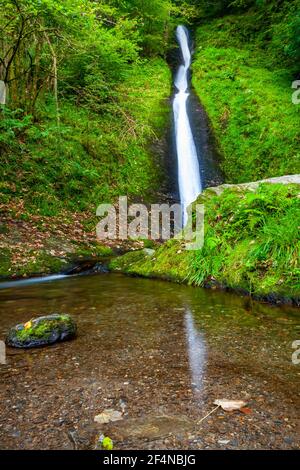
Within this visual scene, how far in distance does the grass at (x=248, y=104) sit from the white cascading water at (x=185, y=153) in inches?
37.3

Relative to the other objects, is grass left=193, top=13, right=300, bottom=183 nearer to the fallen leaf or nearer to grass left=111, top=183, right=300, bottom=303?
grass left=111, top=183, right=300, bottom=303

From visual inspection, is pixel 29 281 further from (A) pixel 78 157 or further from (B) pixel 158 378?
(A) pixel 78 157

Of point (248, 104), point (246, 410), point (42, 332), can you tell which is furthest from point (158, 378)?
point (248, 104)

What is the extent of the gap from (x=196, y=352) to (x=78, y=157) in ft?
31.4

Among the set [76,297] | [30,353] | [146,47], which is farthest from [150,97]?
[30,353]

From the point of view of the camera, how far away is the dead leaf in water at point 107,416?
92.6 inches

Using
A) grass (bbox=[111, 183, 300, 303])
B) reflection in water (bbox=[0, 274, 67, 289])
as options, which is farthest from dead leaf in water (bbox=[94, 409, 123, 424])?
reflection in water (bbox=[0, 274, 67, 289])

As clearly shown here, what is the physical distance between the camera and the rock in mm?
3617

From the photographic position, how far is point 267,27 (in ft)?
73.8

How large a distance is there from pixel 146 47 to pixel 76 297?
2013 centimetres

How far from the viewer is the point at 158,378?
9.55 feet

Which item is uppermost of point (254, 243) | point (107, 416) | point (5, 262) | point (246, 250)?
point (254, 243)

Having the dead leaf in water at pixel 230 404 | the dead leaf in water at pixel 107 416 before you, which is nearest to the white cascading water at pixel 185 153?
the dead leaf in water at pixel 230 404

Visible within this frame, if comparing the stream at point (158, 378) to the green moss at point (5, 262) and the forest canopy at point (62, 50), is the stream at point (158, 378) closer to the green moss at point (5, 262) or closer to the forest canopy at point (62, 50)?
the green moss at point (5, 262)
